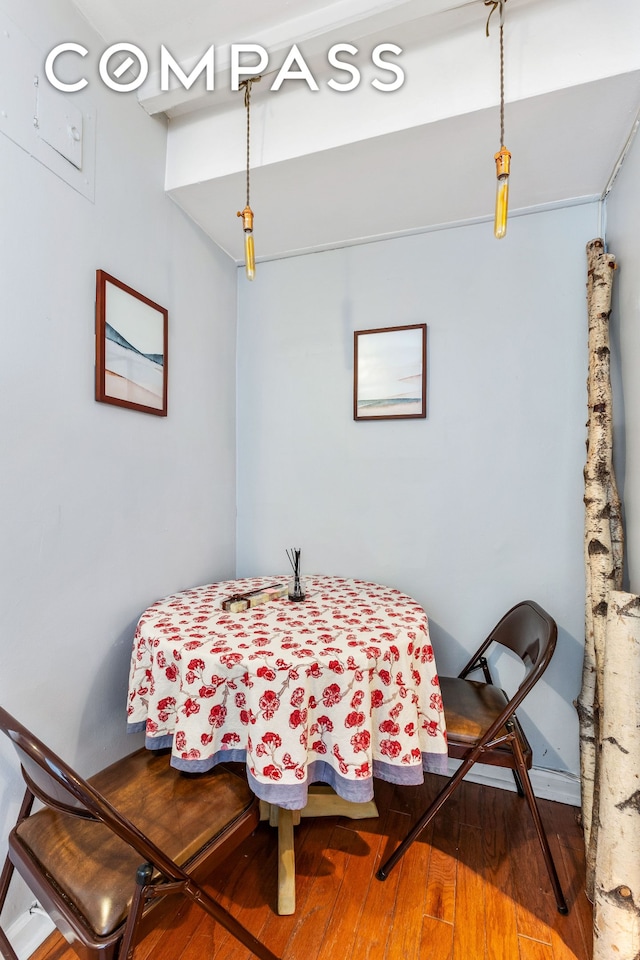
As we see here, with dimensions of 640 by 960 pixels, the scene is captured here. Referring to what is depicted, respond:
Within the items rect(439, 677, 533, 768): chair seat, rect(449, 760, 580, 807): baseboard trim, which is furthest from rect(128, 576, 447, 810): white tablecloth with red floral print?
rect(449, 760, 580, 807): baseboard trim

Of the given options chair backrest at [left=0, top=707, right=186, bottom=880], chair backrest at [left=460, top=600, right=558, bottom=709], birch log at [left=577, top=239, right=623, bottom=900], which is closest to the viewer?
chair backrest at [left=0, top=707, right=186, bottom=880]

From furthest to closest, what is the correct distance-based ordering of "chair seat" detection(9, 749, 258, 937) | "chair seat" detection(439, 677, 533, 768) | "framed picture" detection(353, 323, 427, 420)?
"framed picture" detection(353, 323, 427, 420), "chair seat" detection(439, 677, 533, 768), "chair seat" detection(9, 749, 258, 937)

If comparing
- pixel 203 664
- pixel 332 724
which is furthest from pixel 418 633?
pixel 203 664

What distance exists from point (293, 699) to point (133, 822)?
0.47 m

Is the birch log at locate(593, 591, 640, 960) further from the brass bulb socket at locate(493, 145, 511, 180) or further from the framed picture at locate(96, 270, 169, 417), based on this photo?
the framed picture at locate(96, 270, 169, 417)

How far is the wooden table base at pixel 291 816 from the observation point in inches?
53.7

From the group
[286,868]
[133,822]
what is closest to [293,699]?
[133,822]

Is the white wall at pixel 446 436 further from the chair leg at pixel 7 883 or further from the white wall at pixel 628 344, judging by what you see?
the chair leg at pixel 7 883

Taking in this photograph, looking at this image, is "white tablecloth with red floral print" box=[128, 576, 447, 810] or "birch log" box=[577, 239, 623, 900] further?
"birch log" box=[577, 239, 623, 900]

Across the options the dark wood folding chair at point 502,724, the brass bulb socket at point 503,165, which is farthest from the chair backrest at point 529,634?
the brass bulb socket at point 503,165

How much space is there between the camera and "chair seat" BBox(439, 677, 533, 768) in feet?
4.81

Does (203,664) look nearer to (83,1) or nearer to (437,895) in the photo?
(437,895)

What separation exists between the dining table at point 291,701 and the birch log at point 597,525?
0.62 meters

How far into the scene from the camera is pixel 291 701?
47.0 inches
